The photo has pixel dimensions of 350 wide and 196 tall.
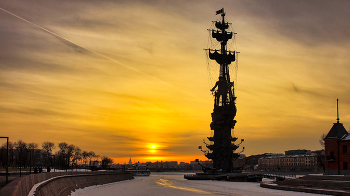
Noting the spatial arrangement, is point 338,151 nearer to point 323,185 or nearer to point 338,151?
point 338,151

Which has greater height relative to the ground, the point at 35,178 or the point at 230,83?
the point at 230,83

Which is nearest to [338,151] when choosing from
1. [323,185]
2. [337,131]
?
[337,131]

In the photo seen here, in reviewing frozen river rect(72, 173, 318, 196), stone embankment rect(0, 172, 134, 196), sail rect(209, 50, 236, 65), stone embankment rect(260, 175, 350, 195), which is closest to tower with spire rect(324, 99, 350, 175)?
stone embankment rect(260, 175, 350, 195)

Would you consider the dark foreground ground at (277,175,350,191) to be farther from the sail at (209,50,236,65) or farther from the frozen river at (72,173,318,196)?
the sail at (209,50,236,65)

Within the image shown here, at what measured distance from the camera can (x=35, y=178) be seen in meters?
26.3

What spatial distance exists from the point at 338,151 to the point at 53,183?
149 ft

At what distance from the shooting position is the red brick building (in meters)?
54.2

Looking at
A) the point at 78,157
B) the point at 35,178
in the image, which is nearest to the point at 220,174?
the point at 35,178

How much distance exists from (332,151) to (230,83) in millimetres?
55150

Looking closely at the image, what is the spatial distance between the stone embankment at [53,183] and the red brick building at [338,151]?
41982 mm

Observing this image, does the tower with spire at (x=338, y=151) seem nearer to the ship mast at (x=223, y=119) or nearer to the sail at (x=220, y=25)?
the ship mast at (x=223, y=119)

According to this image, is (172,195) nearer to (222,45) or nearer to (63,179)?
(63,179)

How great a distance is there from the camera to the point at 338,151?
55.8m

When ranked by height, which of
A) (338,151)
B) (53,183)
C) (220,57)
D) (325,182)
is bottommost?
(325,182)
